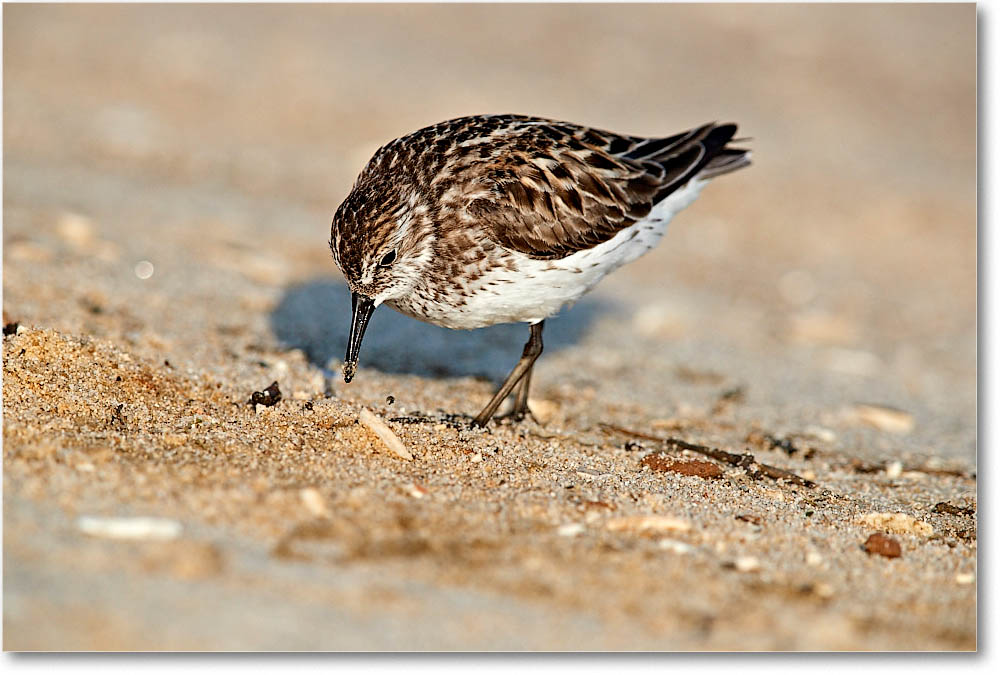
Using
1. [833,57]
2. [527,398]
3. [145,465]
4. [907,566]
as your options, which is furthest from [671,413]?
[833,57]

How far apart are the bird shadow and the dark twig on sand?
114cm

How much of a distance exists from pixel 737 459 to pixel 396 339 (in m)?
2.32

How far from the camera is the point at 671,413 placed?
5.42 m

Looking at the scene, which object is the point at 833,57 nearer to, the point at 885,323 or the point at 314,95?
the point at 885,323

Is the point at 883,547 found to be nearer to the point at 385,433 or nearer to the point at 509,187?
the point at 385,433

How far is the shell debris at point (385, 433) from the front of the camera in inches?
152

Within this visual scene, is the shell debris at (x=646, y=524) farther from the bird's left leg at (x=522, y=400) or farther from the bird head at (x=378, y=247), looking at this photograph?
the bird's left leg at (x=522, y=400)

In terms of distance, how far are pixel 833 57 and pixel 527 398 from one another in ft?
27.4

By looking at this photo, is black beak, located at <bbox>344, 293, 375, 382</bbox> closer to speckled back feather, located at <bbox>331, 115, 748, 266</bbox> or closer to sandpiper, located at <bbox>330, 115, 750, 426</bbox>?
sandpiper, located at <bbox>330, 115, 750, 426</bbox>

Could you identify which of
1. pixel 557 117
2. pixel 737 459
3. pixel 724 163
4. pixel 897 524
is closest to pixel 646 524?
pixel 897 524

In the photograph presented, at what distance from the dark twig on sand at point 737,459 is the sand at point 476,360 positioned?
7 cm

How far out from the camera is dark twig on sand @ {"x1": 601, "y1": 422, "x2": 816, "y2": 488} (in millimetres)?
4375

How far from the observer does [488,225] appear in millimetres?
4480

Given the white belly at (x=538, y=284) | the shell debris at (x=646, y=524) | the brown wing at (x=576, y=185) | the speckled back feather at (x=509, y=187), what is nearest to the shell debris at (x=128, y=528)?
the shell debris at (x=646, y=524)
